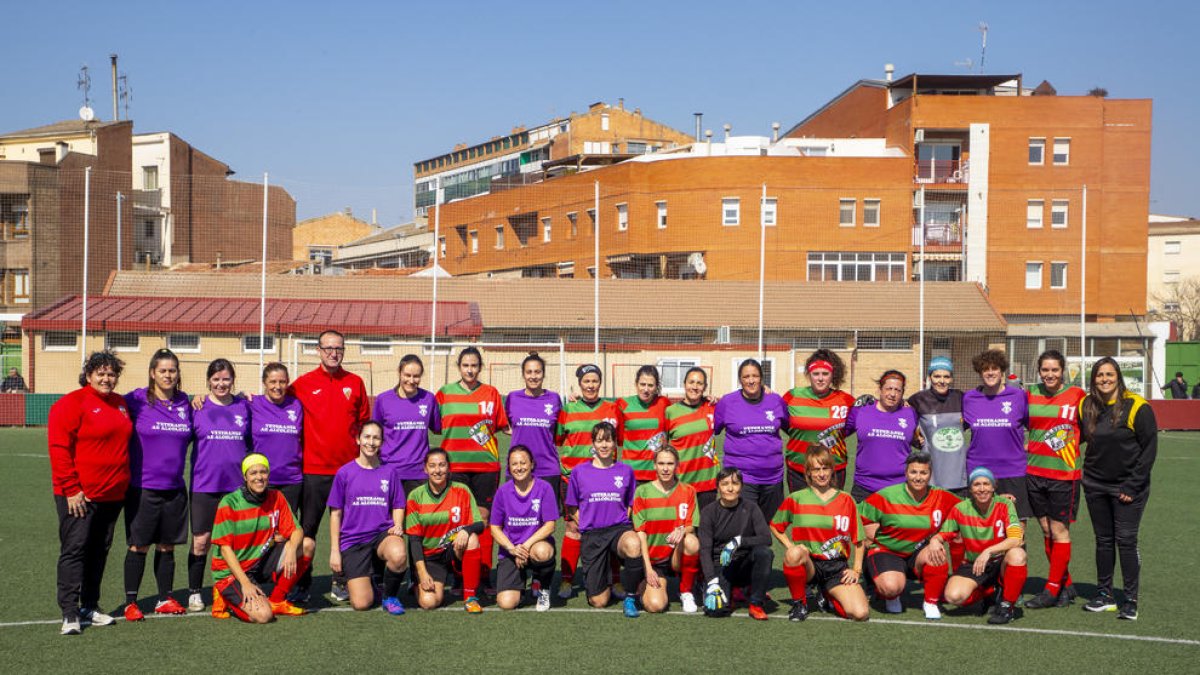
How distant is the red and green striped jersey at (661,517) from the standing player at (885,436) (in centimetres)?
118

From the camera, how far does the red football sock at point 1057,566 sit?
Answer: 7.19 metres

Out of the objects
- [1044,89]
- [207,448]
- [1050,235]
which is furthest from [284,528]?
[1044,89]

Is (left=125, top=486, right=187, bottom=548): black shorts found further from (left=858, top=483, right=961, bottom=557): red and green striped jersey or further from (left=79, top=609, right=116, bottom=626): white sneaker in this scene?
(left=858, top=483, right=961, bottom=557): red and green striped jersey

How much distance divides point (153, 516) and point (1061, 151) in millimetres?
40993

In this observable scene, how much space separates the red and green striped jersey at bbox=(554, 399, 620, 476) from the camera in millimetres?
7980

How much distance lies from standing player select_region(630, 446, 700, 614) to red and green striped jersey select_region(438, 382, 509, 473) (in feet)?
4.16

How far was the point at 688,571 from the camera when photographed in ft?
23.3

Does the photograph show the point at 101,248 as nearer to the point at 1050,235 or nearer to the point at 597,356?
the point at 597,356

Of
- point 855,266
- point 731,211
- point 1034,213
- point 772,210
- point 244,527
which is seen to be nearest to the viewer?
point 244,527

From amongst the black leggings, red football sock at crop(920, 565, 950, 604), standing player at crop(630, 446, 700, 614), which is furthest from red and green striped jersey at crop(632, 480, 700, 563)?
the black leggings

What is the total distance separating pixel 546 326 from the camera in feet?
97.1

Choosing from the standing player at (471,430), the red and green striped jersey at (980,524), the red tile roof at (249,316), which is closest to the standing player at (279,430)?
the standing player at (471,430)

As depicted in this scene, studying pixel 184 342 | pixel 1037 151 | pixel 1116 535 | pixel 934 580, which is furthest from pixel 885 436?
pixel 1037 151

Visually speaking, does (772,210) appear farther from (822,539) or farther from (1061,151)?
(822,539)
